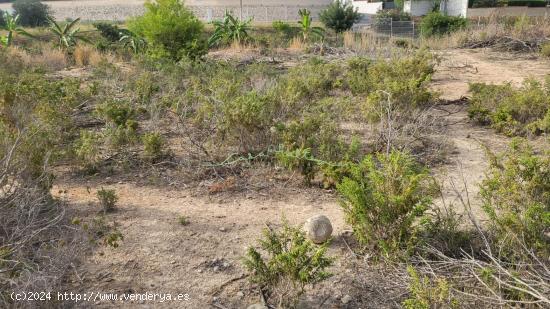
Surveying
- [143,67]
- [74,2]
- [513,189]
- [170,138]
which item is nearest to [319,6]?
[74,2]

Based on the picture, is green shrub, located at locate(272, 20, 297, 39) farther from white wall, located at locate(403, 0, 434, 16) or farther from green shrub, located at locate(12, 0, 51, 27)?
green shrub, located at locate(12, 0, 51, 27)

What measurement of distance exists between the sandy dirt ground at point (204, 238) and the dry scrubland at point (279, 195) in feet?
0.05

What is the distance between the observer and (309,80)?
7.60 m

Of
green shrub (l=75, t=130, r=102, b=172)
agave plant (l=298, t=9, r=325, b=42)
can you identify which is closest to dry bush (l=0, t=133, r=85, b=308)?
green shrub (l=75, t=130, r=102, b=172)

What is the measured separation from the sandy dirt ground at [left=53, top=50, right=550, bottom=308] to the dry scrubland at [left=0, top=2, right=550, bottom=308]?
0.02 meters

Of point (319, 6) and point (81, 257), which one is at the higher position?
point (319, 6)

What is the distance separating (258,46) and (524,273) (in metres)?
14.0

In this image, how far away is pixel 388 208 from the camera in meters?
3.13

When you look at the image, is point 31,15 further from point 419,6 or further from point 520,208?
point 520,208

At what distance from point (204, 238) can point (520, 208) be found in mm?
2278

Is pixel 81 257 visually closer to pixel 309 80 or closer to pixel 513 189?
pixel 513 189

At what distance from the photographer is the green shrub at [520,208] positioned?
286cm

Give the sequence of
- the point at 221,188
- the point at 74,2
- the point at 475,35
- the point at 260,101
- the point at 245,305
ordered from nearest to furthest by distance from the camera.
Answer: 1. the point at 245,305
2. the point at 221,188
3. the point at 260,101
4. the point at 475,35
5. the point at 74,2

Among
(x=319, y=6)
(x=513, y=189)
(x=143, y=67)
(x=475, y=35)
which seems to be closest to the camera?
(x=513, y=189)
